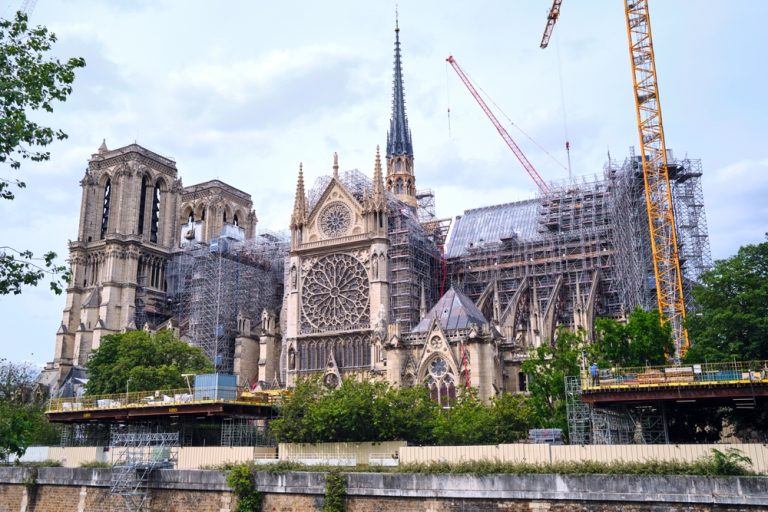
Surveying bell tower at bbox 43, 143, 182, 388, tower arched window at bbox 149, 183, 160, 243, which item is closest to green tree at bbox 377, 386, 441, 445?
bell tower at bbox 43, 143, 182, 388

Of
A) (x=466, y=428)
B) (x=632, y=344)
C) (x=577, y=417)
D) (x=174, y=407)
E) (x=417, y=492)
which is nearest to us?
(x=417, y=492)

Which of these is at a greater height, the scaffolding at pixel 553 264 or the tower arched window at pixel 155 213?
the tower arched window at pixel 155 213

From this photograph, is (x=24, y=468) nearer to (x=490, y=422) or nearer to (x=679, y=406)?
(x=490, y=422)

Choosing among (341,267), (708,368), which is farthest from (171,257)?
(708,368)

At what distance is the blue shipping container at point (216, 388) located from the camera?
41991 millimetres

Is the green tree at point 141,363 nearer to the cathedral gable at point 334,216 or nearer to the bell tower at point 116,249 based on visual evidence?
the cathedral gable at point 334,216

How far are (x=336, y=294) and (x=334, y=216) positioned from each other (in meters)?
7.30

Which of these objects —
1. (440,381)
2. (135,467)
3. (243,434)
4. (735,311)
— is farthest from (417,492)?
(440,381)

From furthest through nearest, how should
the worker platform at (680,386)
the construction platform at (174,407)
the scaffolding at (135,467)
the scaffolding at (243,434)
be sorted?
the scaffolding at (243,434) < the construction platform at (174,407) < the scaffolding at (135,467) < the worker platform at (680,386)

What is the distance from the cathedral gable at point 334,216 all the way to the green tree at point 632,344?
104 feet

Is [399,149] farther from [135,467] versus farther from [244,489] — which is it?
[244,489]

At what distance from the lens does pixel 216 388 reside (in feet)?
138

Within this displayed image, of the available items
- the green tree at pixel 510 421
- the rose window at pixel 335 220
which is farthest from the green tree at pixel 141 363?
the green tree at pixel 510 421

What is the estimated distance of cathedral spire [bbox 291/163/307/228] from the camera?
71938 mm
